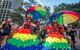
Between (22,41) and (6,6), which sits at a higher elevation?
(22,41)

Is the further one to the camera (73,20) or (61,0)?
(61,0)

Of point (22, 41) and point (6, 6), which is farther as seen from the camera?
point (6, 6)

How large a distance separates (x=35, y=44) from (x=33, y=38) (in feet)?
0.69

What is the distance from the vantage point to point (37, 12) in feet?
31.9

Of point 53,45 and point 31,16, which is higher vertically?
point 31,16

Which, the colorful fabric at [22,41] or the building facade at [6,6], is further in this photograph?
the building facade at [6,6]

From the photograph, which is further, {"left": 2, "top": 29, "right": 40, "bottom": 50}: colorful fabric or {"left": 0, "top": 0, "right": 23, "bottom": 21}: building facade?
{"left": 0, "top": 0, "right": 23, "bottom": 21}: building facade

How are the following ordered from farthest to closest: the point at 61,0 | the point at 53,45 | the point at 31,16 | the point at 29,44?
the point at 61,0 < the point at 31,16 < the point at 29,44 < the point at 53,45

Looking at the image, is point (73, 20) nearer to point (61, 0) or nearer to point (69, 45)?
point (69, 45)

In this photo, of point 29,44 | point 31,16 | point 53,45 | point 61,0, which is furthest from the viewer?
point 61,0

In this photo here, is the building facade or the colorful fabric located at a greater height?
the colorful fabric

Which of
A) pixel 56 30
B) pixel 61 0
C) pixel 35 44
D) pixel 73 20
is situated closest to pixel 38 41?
pixel 35 44

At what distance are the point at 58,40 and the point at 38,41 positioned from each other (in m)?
0.89

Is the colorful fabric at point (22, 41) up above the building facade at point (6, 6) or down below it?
above
